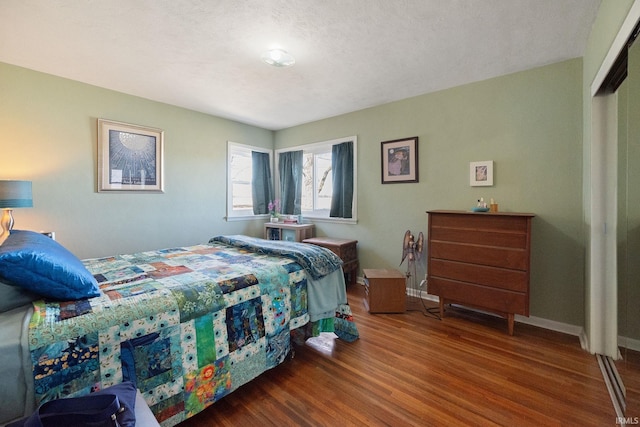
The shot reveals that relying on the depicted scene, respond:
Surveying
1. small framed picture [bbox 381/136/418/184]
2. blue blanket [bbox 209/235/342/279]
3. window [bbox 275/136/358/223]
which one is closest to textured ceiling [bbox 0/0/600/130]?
small framed picture [bbox 381/136/418/184]

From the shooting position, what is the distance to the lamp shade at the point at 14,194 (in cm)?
220

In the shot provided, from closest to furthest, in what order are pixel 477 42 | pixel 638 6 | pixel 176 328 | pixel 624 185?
pixel 638 6, pixel 176 328, pixel 624 185, pixel 477 42

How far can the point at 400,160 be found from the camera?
3.49m

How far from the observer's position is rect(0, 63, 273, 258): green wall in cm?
263

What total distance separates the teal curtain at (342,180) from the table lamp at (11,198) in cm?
329

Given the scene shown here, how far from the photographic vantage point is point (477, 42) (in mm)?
2215

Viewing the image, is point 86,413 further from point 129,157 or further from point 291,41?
point 129,157

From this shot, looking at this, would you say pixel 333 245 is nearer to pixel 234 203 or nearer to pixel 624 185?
pixel 234 203

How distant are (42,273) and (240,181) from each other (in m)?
3.40

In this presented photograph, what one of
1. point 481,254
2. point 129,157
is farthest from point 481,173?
point 129,157

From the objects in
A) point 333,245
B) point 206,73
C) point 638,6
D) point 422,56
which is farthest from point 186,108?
point 638,6

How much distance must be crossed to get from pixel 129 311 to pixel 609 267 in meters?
3.14

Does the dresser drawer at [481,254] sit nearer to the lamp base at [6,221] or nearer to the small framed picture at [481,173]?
the small framed picture at [481,173]

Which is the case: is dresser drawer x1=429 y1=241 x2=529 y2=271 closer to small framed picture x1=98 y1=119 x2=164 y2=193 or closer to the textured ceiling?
the textured ceiling
